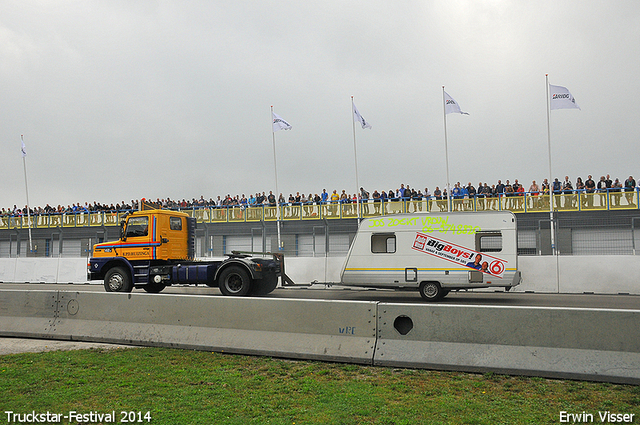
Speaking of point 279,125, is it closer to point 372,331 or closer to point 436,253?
point 436,253

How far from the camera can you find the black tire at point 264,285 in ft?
50.1

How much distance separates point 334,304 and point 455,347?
5.71 ft

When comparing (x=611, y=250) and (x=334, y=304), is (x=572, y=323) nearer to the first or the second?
(x=334, y=304)

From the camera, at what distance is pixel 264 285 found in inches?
617

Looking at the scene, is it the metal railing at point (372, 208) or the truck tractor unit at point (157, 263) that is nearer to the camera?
the truck tractor unit at point (157, 263)

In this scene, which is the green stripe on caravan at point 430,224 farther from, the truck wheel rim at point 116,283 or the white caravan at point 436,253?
the truck wheel rim at point 116,283

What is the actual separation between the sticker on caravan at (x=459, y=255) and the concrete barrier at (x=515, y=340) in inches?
342

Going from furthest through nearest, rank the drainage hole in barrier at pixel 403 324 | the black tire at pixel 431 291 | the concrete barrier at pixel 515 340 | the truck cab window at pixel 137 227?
the truck cab window at pixel 137 227
the black tire at pixel 431 291
the drainage hole in barrier at pixel 403 324
the concrete barrier at pixel 515 340

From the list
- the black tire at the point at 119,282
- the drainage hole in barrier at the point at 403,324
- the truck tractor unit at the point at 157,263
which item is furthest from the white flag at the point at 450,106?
the drainage hole in barrier at the point at 403,324

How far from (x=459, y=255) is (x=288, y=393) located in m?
10.4

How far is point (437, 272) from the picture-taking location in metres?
15.1

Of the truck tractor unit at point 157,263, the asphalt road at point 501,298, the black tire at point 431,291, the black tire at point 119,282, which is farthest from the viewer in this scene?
the black tire at point 119,282

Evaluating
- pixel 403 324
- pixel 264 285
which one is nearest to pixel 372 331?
pixel 403 324

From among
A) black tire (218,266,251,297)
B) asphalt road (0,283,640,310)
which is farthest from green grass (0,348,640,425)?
black tire (218,266,251,297)
